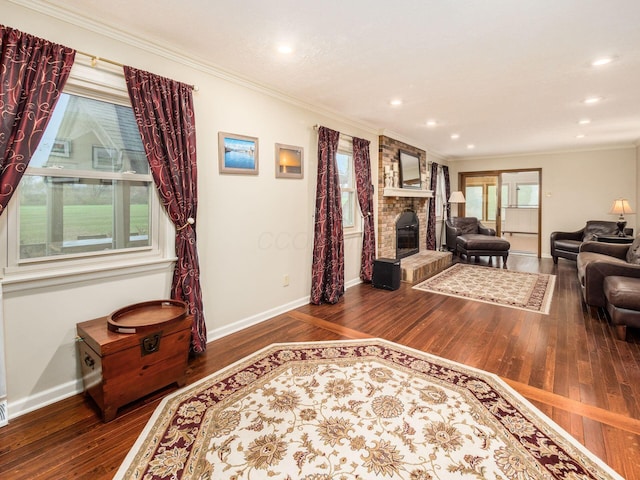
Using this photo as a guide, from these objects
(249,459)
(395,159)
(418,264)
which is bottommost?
(249,459)

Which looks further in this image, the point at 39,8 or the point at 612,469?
the point at 39,8

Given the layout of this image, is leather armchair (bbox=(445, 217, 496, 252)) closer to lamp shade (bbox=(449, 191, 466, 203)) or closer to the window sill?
lamp shade (bbox=(449, 191, 466, 203))

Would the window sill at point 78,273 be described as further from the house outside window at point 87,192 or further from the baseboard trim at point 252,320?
the baseboard trim at point 252,320

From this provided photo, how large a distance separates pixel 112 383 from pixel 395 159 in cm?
507

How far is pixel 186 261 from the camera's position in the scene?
2.61 meters

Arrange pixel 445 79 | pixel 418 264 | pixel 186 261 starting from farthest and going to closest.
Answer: pixel 418 264 → pixel 445 79 → pixel 186 261

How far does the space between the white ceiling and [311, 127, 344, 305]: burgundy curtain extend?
572 mm

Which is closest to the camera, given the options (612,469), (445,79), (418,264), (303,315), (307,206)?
(612,469)

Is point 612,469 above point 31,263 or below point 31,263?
below

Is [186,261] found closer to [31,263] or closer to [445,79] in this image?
[31,263]

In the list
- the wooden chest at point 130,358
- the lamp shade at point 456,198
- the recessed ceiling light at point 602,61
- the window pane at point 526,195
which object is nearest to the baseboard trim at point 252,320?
the wooden chest at point 130,358

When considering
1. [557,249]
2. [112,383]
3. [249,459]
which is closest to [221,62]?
[112,383]

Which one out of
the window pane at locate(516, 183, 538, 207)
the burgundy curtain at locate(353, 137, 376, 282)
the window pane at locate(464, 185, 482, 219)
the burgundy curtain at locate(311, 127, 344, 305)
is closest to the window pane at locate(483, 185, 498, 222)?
the window pane at locate(464, 185, 482, 219)

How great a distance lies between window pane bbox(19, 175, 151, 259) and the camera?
6.63 feet
